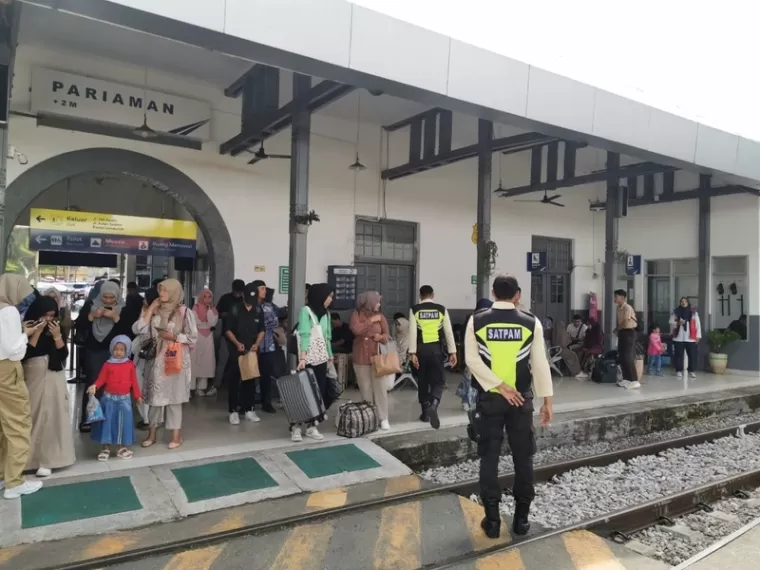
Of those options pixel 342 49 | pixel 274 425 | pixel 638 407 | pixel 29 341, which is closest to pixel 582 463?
pixel 638 407

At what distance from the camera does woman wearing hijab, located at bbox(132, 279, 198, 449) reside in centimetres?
524

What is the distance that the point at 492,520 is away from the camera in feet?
13.1

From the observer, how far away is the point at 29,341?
435cm

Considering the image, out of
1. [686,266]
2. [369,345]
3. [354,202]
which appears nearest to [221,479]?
[369,345]

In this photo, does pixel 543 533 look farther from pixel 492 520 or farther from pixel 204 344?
pixel 204 344

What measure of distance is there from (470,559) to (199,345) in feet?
17.3

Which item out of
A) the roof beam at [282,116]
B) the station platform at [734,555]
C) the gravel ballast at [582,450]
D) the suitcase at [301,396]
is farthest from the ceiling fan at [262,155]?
the station platform at [734,555]

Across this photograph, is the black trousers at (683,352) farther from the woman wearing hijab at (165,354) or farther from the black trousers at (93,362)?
the black trousers at (93,362)

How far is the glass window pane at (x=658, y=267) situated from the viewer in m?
13.5

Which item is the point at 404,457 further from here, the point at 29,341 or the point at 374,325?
the point at 29,341

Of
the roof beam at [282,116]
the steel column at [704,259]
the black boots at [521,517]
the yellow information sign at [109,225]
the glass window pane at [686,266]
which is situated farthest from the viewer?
the glass window pane at [686,266]

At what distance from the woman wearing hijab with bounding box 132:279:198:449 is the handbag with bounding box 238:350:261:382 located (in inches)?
32.0

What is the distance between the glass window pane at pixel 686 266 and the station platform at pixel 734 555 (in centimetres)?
1011

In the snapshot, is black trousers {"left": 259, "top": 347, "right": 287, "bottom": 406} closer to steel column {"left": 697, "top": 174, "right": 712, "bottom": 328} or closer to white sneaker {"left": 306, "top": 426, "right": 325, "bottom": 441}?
white sneaker {"left": 306, "top": 426, "right": 325, "bottom": 441}
